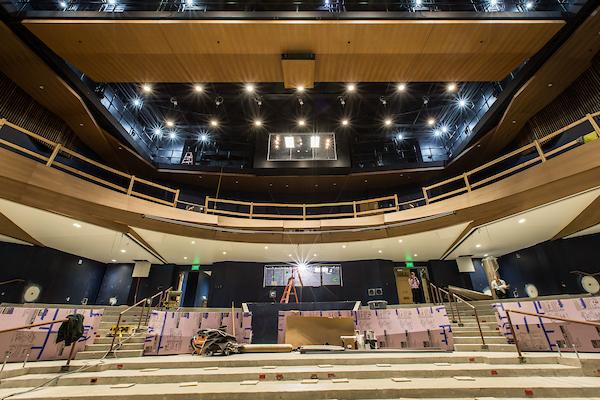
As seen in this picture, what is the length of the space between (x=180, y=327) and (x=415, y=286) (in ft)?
38.9

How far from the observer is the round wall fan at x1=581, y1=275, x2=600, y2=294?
9.65 meters

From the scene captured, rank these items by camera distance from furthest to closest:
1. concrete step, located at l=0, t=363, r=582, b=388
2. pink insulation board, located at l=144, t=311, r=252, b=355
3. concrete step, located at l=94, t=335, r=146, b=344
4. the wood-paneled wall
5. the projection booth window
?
the projection booth window < the wood-paneled wall < pink insulation board, located at l=144, t=311, r=252, b=355 < concrete step, located at l=94, t=335, r=146, b=344 < concrete step, located at l=0, t=363, r=582, b=388

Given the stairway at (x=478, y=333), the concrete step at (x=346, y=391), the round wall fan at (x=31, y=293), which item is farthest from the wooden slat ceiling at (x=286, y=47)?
the round wall fan at (x=31, y=293)

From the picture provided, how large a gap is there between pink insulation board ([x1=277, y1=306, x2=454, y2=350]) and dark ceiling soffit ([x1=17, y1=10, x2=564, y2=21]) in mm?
8680

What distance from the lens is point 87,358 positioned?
6531 millimetres

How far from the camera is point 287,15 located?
778 centimetres

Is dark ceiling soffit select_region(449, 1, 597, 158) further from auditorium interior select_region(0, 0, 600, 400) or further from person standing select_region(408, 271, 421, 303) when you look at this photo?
person standing select_region(408, 271, 421, 303)

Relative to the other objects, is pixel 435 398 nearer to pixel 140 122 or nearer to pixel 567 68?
→ pixel 567 68

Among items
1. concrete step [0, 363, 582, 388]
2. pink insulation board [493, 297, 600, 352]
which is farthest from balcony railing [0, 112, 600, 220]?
concrete step [0, 363, 582, 388]

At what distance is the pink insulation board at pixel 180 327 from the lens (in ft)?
24.8

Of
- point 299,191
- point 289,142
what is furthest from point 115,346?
point 299,191

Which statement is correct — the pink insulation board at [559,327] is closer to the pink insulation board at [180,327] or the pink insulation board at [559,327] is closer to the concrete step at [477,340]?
the concrete step at [477,340]

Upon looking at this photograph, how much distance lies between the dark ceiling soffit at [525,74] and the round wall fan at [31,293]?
2017cm

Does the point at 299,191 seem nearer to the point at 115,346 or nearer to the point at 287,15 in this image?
the point at 287,15
